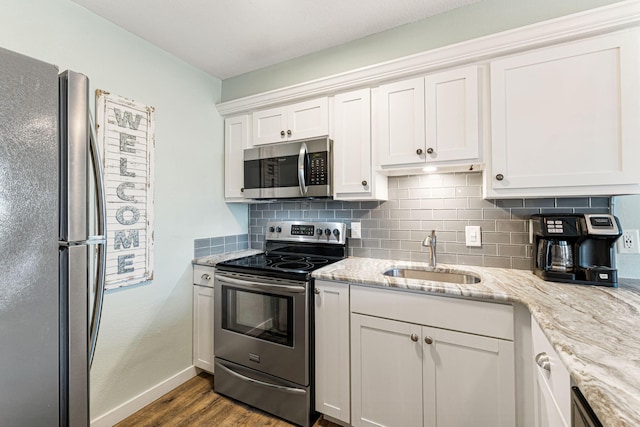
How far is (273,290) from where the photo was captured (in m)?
1.80

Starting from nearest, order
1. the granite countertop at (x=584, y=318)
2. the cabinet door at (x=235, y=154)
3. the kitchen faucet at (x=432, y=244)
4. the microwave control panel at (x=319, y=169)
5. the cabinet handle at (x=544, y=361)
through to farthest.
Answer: the granite countertop at (x=584, y=318)
the cabinet handle at (x=544, y=361)
the kitchen faucet at (x=432, y=244)
the microwave control panel at (x=319, y=169)
the cabinet door at (x=235, y=154)

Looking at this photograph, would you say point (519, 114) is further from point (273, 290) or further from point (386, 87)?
Answer: point (273, 290)

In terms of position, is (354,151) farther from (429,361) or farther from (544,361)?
(544,361)

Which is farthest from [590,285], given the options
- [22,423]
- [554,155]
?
[22,423]

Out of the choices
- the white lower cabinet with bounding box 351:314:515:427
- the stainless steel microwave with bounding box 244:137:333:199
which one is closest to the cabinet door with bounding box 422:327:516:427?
the white lower cabinet with bounding box 351:314:515:427

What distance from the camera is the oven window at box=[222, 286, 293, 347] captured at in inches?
69.8

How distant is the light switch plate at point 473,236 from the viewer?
1.86 meters

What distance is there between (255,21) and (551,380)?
2.28m

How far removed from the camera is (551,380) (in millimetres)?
965

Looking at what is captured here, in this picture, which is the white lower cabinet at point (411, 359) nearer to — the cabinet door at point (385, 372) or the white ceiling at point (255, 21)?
the cabinet door at point (385, 372)

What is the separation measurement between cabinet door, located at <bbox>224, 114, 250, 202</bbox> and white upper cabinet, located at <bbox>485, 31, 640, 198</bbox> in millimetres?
1797

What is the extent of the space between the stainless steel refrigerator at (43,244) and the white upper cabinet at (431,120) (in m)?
1.49

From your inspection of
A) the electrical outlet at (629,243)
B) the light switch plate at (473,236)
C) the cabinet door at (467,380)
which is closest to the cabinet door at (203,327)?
the cabinet door at (467,380)

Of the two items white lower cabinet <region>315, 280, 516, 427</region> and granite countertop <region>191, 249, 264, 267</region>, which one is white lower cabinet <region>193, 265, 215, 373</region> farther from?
white lower cabinet <region>315, 280, 516, 427</region>
